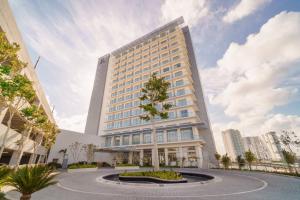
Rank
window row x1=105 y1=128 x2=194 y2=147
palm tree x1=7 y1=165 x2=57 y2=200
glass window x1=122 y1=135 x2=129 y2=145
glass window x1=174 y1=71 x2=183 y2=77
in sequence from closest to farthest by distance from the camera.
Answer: palm tree x1=7 y1=165 x2=57 y2=200 → window row x1=105 y1=128 x2=194 y2=147 → glass window x1=174 y1=71 x2=183 y2=77 → glass window x1=122 y1=135 x2=129 y2=145

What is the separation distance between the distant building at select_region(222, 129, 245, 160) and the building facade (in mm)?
108994

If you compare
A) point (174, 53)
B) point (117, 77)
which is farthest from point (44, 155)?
point (174, 53)

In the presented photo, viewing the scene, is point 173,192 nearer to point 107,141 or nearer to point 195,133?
point 195,133

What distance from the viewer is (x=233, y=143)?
125938 millimetres

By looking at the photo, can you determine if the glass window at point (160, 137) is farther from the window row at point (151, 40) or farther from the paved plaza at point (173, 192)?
the window row at point (151, 40)

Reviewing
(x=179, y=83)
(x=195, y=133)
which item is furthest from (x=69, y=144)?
(x=179, y=83)

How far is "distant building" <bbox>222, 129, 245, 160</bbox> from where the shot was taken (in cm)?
12219

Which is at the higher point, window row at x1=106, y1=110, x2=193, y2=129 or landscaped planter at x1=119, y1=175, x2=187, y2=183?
window row at x1=106, y1=110, x2=193, y2=129

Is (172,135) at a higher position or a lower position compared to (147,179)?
higher

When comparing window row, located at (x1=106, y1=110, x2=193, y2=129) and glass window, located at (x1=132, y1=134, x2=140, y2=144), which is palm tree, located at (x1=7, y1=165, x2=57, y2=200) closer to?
window row, located at (x1=106, y1=110, x2=193, y2=129)

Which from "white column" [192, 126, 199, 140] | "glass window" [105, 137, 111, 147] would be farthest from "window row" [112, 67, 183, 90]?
"glass window" [105, 137, 111, 147]

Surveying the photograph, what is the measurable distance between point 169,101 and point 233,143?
118 metres

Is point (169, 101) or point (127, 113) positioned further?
point (127, 113)

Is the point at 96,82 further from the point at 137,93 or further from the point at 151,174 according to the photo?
the point at 151,174
